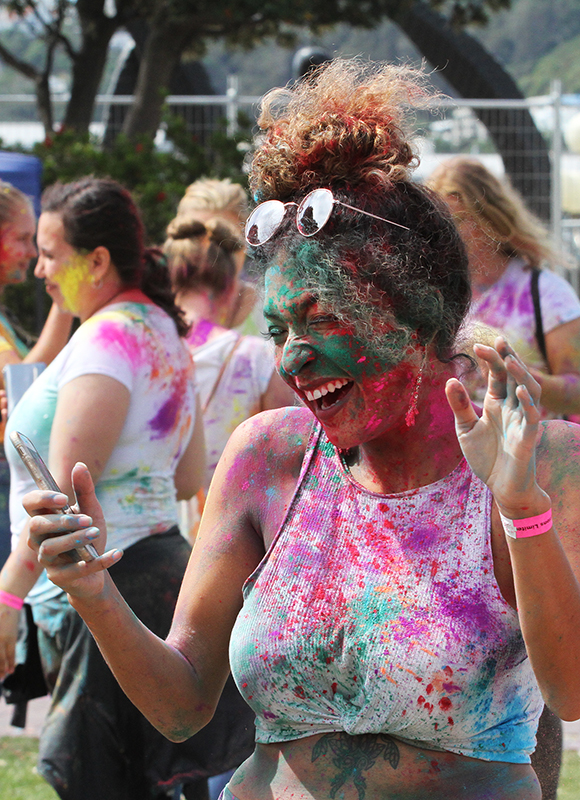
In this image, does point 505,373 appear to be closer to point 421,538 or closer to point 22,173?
point 421,538

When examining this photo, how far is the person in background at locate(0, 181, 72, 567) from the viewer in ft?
13.0

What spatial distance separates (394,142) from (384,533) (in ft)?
2.18

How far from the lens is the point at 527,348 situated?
3.48 metres

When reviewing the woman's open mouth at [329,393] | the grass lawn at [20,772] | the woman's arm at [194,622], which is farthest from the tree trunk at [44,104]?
the woman's open mouth at [329,393]

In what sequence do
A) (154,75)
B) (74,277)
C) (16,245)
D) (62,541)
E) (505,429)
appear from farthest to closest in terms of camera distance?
(154,75) → (16,245) → (74,277) → (62,541) → (505,429)

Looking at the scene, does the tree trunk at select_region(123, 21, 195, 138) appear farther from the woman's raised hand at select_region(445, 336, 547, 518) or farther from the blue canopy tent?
the woman's raised hand at select_region(445, 336, 547, 518)

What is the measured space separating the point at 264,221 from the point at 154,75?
7.26 meters

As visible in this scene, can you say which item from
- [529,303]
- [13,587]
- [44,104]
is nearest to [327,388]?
[13,587]

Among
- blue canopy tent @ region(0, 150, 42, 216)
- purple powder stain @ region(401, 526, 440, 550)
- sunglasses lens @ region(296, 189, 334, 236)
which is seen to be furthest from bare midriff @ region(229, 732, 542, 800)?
blue canopy tent @ region(0, 150, 42, 216)

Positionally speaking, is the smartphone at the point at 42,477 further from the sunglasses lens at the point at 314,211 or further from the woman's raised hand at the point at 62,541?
the sunglasses lens at the point at 314,211

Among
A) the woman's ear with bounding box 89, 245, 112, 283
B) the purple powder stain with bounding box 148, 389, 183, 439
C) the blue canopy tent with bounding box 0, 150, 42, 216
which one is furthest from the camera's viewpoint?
the blue canopy tent with bounding box 0, 150, 42, 216

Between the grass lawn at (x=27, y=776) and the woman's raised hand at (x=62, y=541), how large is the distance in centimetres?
244

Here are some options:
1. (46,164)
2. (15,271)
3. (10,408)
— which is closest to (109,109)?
(46,164)

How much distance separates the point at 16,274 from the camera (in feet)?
13.6
